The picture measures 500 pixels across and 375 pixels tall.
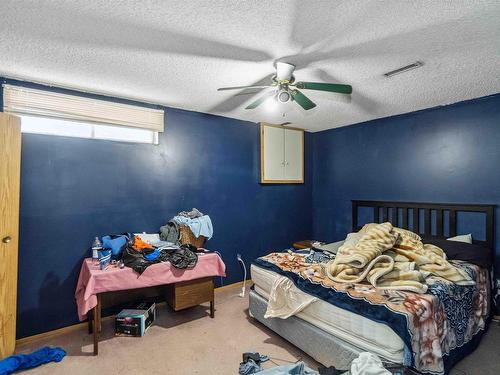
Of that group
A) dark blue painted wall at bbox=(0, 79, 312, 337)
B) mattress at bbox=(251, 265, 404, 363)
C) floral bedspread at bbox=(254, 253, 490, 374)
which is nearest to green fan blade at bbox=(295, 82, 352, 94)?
floral bedspread at bbox=(254, 253, 490, 374)

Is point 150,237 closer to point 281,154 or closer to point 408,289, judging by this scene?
point 281,154

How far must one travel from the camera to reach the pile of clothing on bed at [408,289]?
1792mm

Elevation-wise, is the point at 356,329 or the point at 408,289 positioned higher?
the point at 408,289

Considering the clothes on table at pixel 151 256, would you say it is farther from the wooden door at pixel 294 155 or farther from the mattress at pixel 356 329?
the wooden door at pixel 294 155

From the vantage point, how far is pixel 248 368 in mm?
2043

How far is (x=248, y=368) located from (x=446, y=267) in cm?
191

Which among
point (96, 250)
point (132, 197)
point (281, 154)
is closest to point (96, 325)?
point (96, 250)

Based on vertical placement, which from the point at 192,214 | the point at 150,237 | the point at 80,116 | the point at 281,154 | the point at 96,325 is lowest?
the point at 96,325

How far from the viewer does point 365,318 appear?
6.19 ft

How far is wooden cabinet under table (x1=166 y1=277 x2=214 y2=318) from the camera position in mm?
2723

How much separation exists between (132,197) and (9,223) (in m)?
1.09

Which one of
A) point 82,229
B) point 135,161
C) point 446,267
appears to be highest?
point 135,161

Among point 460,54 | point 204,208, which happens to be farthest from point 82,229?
point 460,54

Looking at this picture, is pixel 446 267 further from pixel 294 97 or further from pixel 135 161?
pixel 135 161
